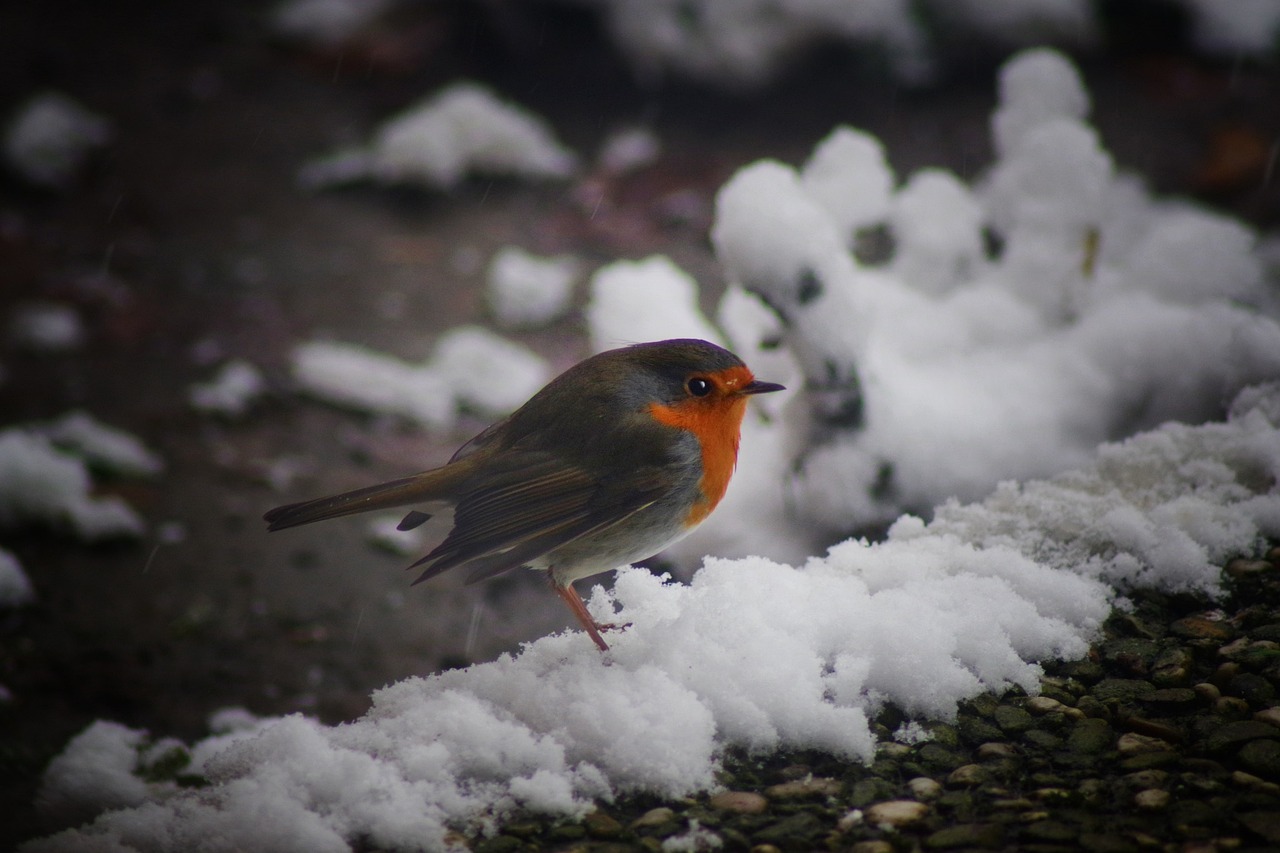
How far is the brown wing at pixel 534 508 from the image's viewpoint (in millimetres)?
1928

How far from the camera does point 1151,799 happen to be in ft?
5.01

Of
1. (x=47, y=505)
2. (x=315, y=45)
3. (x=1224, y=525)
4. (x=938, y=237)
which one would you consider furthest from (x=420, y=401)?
(x=315, y=45)

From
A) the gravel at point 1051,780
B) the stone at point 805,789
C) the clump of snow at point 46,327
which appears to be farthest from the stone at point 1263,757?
the clump of snow at point 46,327

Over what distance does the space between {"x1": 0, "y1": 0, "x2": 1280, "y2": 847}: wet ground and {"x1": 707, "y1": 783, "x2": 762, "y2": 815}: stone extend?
1.42 metres

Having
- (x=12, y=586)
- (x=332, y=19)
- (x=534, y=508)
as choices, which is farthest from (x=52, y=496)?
(x=332, y=19)

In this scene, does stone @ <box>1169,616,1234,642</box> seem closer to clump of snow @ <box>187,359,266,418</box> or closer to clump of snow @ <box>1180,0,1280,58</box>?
clump of snow @ <box>187,359,266,418</box>

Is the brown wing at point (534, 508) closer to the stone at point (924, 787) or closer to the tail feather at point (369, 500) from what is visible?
the tail feather at point (369, 500)

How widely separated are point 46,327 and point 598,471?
370 cm

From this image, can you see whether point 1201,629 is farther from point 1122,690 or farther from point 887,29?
point 887,29

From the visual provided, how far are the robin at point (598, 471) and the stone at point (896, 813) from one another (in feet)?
2.07

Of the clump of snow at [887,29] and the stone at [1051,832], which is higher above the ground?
the clump of snow at [887,29]

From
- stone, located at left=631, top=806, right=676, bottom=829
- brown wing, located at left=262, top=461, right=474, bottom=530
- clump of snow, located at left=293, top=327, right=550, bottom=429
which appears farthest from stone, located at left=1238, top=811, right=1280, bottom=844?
clump of snow, located at left=293, top=327, right=550, bottom=429

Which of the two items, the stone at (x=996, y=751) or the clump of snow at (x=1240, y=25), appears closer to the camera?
the stone at (x=996, y=751)

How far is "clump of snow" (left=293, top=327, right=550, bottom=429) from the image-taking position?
13.5ft
